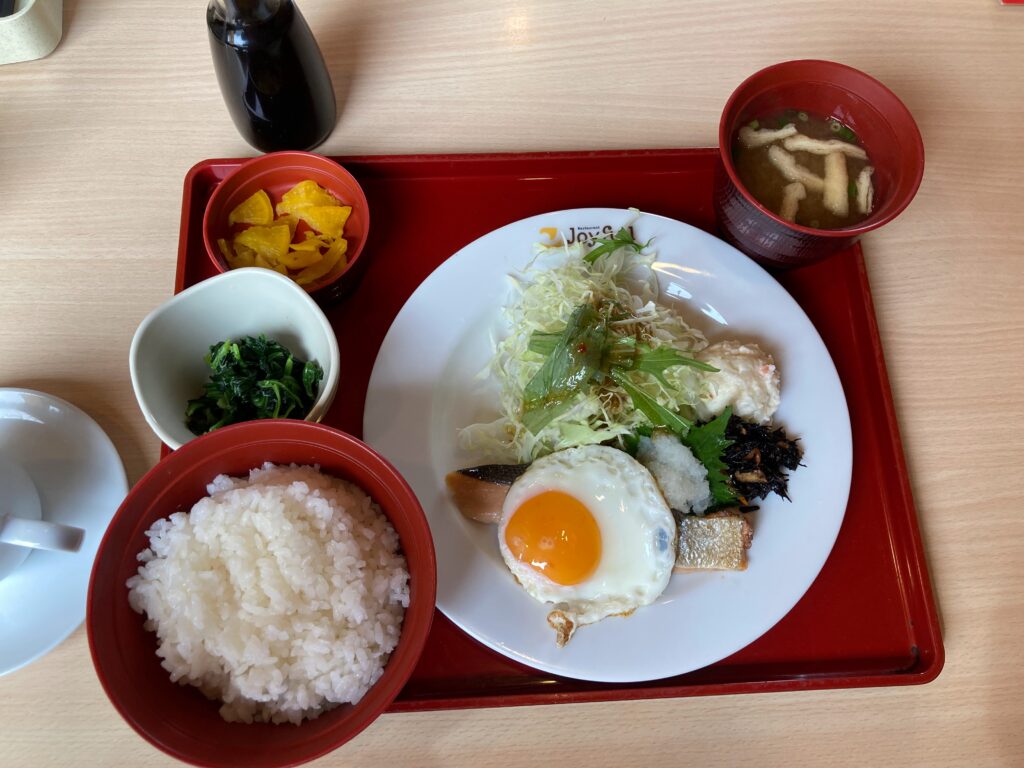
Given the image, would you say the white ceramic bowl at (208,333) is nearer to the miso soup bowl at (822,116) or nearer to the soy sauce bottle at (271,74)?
the soy sauce bottle at (271,74)

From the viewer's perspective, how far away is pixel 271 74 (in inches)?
65.6

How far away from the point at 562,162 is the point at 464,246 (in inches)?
15.1

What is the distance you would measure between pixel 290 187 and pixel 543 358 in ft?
2.68

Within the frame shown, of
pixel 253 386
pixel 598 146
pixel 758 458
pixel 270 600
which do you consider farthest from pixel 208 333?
pixel 758 458

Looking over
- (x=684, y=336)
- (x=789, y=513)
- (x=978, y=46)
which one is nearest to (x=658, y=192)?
(x=684, y=336)

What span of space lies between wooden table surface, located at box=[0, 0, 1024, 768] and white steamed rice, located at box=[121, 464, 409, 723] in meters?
0.34

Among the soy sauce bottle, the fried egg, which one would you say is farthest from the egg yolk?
the soy sauce bottle

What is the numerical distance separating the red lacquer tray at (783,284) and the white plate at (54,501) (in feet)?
1.51

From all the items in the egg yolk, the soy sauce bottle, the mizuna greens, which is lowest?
the egg yolk

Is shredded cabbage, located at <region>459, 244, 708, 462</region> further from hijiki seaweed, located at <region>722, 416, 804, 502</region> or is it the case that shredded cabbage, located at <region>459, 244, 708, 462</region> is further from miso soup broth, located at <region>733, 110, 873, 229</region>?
miso soup broth, located at <region>733, 110, 873, 229</region>

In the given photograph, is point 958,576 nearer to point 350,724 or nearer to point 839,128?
point 839,128

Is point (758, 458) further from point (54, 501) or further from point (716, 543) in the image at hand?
point (54, 501)

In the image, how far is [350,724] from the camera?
1.18 m

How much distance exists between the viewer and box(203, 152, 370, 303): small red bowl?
5.52 feet
